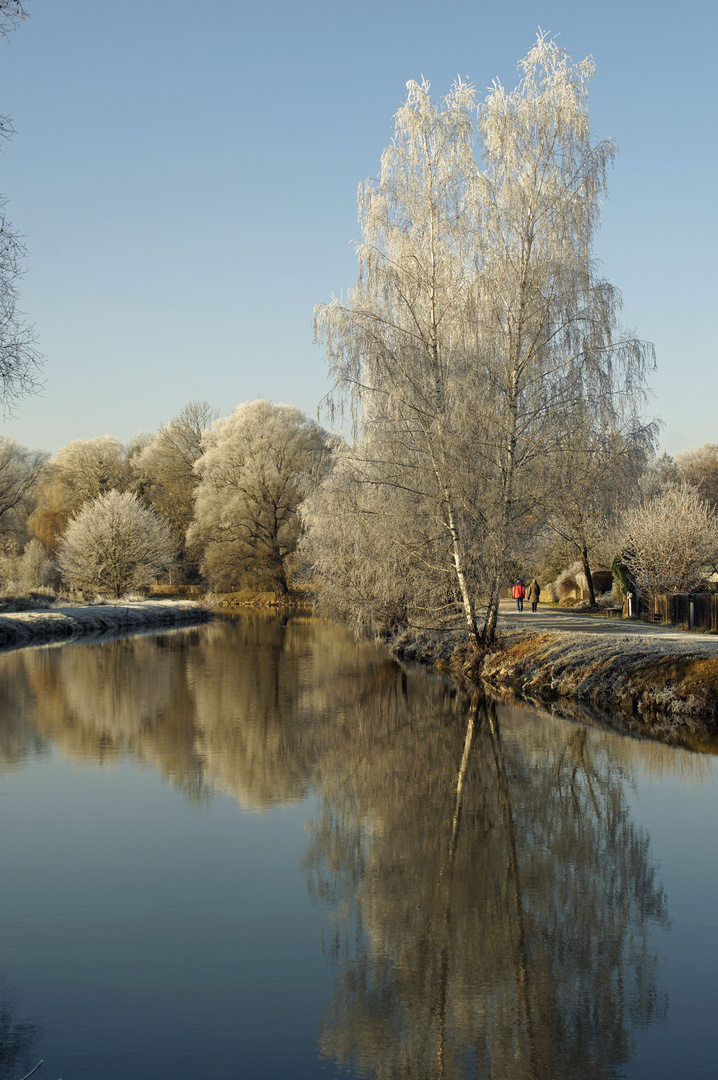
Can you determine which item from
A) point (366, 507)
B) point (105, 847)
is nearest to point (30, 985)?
point (105, 847)

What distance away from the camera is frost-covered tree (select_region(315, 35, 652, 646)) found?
747 inches

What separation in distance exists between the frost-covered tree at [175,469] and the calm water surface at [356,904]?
160 feet

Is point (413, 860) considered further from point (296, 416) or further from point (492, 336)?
point (296, 416)

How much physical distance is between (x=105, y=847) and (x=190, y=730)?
223 inches

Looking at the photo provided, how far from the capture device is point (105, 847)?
26.5 ft

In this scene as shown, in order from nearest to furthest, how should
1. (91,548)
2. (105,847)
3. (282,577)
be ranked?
(105,847)
(91,548)
(282,577)

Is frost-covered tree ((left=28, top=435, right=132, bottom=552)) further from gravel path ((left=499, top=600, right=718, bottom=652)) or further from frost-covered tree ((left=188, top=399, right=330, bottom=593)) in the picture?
gravel path ((left=499, top=600, right=718, bottom=652))

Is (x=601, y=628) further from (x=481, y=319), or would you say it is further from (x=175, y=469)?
(x=175, y=469)

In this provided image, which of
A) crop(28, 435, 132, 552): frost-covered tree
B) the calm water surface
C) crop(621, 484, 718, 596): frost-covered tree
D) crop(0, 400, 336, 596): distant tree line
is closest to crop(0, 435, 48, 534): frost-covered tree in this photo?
crop(0, 400, 336, 596): distant tree line

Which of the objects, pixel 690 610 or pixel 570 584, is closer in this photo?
pixel 690 610

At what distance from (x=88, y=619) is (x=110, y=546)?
1043cm

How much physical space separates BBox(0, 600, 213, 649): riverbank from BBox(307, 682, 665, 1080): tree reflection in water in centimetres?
2392

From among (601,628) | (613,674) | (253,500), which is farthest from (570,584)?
(613,674)

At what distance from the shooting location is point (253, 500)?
53.8 metres
